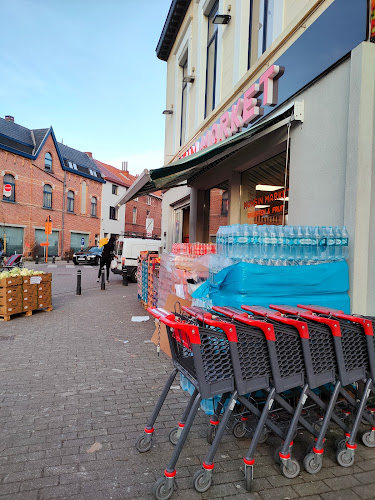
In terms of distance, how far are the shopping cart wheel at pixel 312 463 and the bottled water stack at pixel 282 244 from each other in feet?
6.05

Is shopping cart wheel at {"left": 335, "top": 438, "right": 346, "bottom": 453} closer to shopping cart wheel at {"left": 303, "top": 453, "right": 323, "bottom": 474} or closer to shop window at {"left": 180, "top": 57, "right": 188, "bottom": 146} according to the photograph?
shopping cart wheel at {"left": 303, "top": 453, "right": 323, "bottom": 474}

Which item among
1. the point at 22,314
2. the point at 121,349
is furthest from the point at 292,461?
the point at 22,314

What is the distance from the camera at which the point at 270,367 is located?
2.78m

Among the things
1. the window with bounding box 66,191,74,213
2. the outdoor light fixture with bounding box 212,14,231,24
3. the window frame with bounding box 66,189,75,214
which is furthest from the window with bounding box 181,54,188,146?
the window with bounding box 66,191,74,213

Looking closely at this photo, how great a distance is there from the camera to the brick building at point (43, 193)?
30828mm

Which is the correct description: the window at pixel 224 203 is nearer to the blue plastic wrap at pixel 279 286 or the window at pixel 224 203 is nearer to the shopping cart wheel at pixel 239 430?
the blue plastic wrap at pixel 279 286

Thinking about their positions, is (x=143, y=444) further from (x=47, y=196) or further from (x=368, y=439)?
(x=47, y=196)

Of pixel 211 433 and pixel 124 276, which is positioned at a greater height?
pixel 124 276

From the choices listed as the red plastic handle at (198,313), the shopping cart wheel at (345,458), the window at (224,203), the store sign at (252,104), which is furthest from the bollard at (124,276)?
the shopping cart wheel at (345,458)

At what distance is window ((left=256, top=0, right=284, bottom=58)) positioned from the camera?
20.5 feet

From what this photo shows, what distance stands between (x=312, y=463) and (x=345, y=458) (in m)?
0.31

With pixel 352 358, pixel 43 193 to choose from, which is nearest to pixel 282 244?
pixel 352 358

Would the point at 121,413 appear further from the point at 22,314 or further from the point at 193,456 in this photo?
the point at 22,314

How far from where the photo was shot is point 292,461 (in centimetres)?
277
